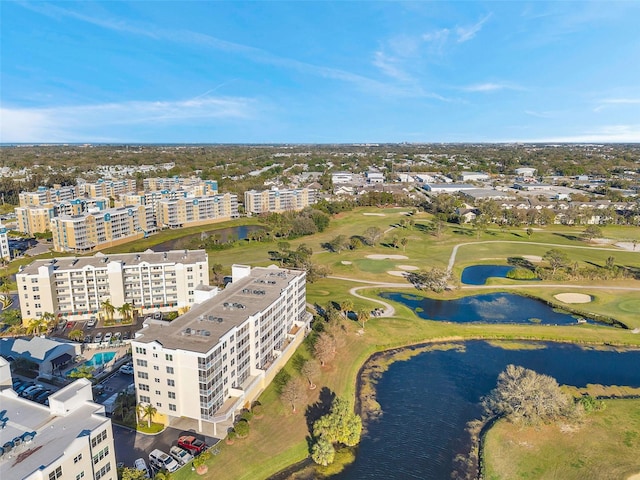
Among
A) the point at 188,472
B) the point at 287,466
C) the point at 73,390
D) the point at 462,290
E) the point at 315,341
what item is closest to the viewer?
the point at 73,390

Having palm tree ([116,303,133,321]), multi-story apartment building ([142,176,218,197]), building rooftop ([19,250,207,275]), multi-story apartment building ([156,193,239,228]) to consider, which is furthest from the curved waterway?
multi-story apartment building ([142,176,218,197])

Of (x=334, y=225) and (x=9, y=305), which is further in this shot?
(x=334, y=225)

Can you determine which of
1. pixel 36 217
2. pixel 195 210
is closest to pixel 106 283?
pixel 36 217

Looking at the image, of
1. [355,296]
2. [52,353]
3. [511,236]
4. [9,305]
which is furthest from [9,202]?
[511,236]

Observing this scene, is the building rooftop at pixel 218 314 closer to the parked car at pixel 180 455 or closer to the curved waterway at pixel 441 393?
the parked car at pixel 180 455

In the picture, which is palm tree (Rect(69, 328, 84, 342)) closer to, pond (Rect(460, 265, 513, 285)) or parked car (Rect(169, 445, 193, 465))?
parked car (Rect(169, 445, 193, 465))

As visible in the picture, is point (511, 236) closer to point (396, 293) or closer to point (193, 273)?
point (396, 293)

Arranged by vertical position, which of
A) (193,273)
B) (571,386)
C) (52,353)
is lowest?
(571,386)

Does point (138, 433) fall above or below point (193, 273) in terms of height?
below

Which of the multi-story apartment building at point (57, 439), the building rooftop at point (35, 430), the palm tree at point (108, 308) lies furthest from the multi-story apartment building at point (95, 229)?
the building rooftop at point (35, 430)
